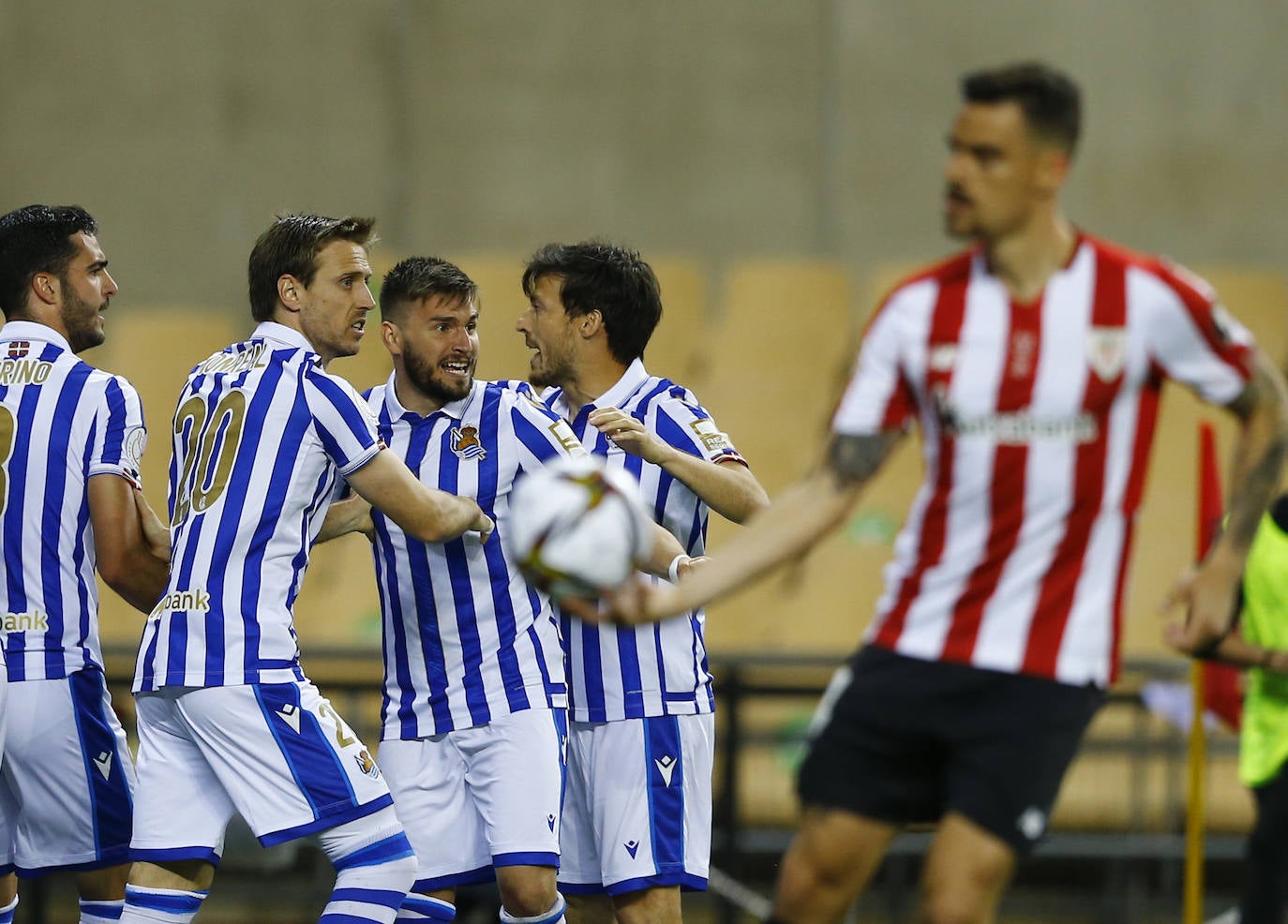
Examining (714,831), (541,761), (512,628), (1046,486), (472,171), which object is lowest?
(714,831)

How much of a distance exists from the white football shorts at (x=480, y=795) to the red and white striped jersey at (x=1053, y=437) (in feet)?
6.00

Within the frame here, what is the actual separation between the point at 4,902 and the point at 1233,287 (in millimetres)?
7357

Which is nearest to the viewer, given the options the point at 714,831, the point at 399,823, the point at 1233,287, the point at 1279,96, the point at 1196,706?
the point at 399,823

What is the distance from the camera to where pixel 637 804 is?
518cm

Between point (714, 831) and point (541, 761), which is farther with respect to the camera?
point (714, 831)

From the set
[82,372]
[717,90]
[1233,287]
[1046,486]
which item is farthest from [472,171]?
[1046,486]

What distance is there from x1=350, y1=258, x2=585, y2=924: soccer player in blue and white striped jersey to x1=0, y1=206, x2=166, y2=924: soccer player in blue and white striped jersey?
2.50ft

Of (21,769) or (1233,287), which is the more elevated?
(1233,287)

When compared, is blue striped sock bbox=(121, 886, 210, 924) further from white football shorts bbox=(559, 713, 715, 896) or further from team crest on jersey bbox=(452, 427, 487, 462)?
team crest on jersey bbox=(452, 427, 487, 462)

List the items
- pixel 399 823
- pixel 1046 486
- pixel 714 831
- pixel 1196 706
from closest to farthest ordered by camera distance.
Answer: pixel 1046 486 < pixel 399 823 < pixel 1196 706 < pixel 714 831

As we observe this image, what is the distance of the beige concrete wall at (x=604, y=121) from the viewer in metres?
10.9

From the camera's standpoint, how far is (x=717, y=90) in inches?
434

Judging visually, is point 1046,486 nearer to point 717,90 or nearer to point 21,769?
point 21,769

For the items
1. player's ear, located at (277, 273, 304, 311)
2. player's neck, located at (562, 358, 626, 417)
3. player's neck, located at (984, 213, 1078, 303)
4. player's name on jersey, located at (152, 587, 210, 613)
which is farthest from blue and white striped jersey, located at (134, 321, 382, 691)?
player's neck, located at (984, 213, 1078, 303)
